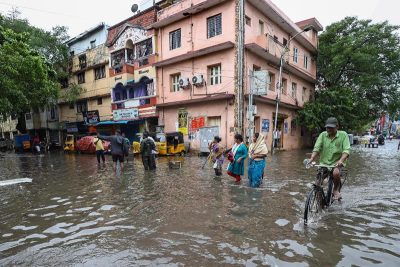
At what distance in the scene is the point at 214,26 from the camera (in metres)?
19.0

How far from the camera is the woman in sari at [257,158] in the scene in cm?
766

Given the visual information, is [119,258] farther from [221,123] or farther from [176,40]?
[176,40]

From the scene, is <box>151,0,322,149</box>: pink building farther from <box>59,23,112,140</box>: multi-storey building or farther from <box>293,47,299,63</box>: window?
<box>59,23,112,140</box>: multi-storey building

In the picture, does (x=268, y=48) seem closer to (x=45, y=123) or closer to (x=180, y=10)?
(x=180, y=10)

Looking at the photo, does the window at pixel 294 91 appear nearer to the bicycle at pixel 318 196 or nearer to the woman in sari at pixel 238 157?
the woman in sari at pixel 238 157

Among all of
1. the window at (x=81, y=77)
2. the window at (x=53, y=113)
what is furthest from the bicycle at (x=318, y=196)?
the window at (x=53, y=113)

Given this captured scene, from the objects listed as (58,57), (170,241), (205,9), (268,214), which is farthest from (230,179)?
(58,57)

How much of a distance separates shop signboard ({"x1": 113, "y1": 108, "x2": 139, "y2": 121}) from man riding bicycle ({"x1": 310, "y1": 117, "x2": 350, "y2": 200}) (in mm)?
20005

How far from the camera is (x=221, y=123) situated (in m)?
19.0

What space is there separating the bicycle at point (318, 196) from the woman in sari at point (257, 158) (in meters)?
2.38

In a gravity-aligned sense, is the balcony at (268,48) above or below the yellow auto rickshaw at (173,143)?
above

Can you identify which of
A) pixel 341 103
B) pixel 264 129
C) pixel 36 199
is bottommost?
pixel 36 199

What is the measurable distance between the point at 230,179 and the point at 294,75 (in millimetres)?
18460

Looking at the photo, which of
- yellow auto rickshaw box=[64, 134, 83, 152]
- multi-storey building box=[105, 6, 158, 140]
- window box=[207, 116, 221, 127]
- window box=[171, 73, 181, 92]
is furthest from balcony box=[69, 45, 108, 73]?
window box=[207, 116, 221, 127]
